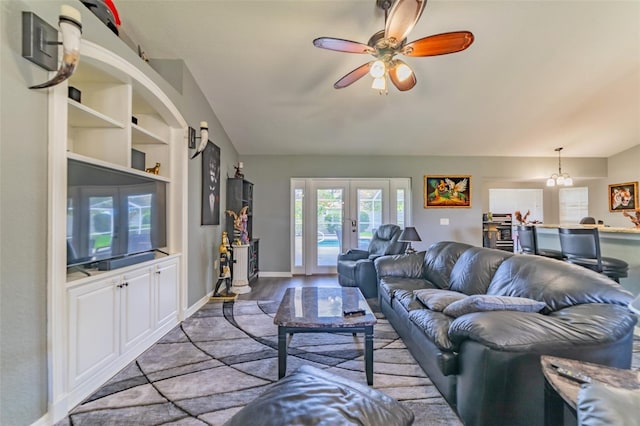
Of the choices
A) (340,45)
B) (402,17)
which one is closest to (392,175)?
(340,45)

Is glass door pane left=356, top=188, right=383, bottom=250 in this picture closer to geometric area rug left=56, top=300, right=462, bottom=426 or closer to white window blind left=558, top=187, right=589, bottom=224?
geometric area rug left=56, top=300, right=462, bottom=426

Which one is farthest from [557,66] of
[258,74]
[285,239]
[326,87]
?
[285,239]

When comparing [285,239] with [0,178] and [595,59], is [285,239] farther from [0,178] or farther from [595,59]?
[595,59]

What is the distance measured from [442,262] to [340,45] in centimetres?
237

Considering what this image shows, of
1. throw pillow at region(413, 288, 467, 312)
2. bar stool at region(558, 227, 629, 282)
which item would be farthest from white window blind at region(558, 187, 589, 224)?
throw pillow at region(413, 288, 467, 312)

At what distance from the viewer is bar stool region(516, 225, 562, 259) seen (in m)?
3.92

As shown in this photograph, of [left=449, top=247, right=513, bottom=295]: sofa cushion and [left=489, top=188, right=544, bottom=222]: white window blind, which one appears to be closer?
[left=449, top=247, right=513, bottom=295]: sofa cushion

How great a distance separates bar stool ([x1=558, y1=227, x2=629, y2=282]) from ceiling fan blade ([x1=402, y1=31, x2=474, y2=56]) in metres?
2.55

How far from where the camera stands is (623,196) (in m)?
5.96

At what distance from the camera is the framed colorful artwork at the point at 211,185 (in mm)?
3881

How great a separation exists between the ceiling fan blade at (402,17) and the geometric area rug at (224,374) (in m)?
2.44

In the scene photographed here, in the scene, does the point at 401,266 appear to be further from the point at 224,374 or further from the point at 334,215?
the point at 334,215

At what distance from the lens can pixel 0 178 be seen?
4.67 ft

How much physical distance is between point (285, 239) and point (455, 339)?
4532 mm
